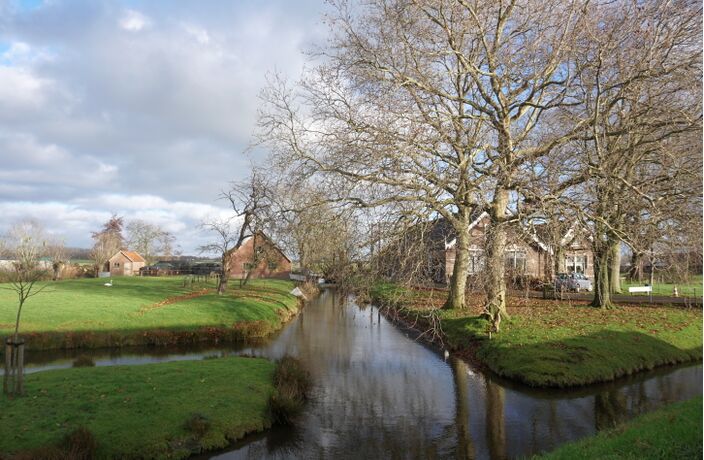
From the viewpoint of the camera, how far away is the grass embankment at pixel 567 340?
15.1 metres

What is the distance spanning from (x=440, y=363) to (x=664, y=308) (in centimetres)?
1550

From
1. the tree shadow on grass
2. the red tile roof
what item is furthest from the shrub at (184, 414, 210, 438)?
the red tile roof

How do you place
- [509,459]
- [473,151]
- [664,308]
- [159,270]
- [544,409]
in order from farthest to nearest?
1. [159,270]
2. [664,308]
3. [473,151]
4. [544,409]
5. [509,459]

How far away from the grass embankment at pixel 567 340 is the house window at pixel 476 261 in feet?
5.05

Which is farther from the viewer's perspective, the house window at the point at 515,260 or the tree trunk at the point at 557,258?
the house window at the point at 515,260

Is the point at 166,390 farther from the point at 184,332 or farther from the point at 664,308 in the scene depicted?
the point at 664,308

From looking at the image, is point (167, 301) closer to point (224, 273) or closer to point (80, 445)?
point (224, 273)

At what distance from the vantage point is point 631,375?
16062 mm

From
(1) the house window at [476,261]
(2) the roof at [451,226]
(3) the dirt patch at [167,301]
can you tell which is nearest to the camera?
(1) the house window at [476,261]

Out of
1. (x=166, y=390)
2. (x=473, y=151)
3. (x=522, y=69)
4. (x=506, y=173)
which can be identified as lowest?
(x=166, y=390)

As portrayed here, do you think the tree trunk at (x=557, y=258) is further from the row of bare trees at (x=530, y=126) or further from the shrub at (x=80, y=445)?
the shrub at (x=80, y=445)

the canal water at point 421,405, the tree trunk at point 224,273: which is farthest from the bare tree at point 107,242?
the canal water at point 421,405

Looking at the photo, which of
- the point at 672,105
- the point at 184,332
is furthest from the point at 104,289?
the point at 672,105

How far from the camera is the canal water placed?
33.7 feet
